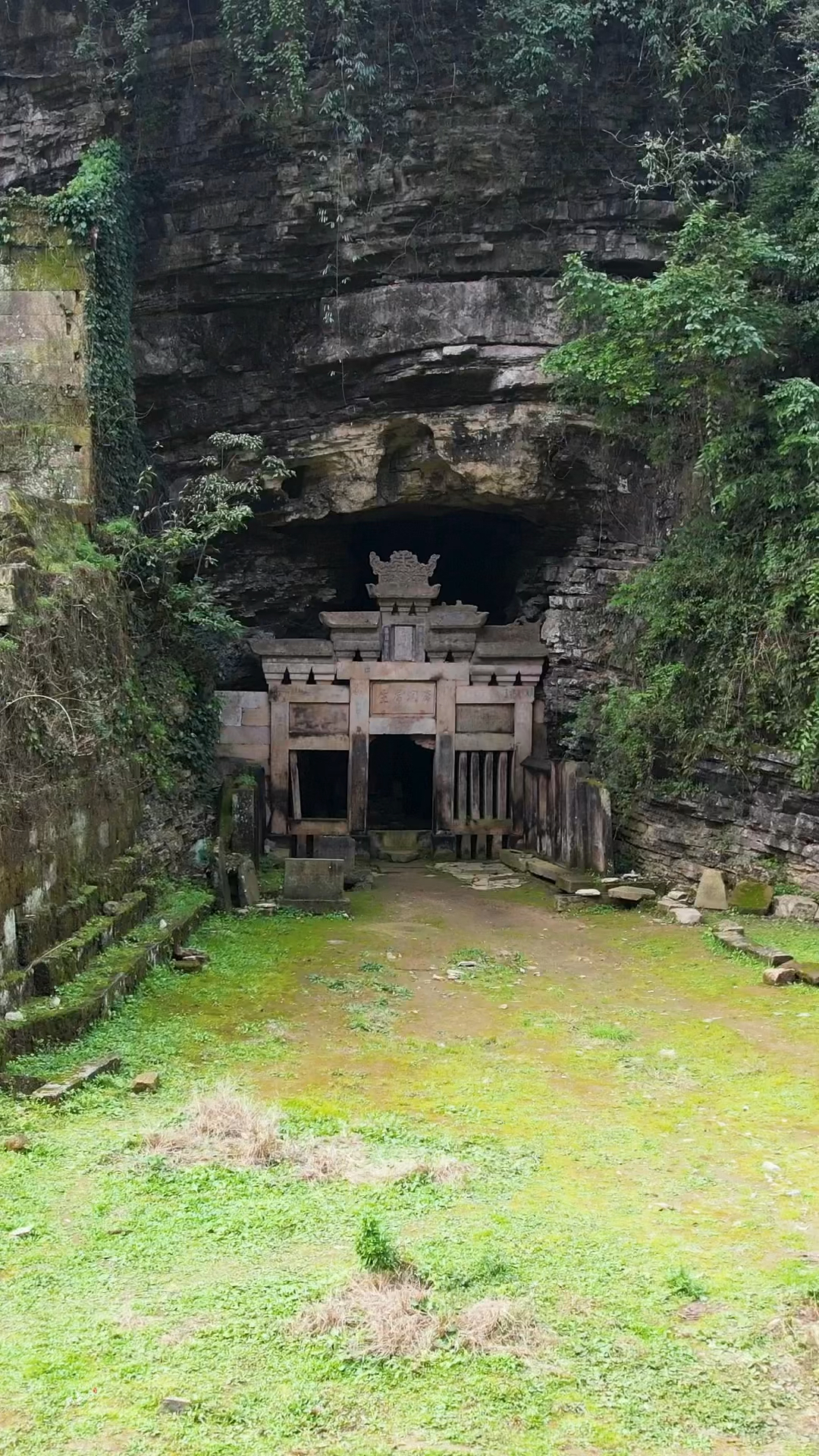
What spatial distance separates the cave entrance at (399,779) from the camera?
19625 mm

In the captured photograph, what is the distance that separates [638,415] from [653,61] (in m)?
4.91

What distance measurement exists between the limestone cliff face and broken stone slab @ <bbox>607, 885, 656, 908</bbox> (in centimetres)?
452

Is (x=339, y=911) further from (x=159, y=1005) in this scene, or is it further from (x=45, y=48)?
(x=45, y=48)

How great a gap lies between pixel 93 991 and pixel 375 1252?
13.4ft

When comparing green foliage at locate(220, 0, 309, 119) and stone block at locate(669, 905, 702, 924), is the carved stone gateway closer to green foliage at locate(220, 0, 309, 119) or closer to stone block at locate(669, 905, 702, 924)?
stone block at locate(669, 905, 702, 924)

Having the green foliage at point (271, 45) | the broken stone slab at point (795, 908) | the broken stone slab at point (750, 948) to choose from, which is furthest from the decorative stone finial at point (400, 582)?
the broken stone slab at point (750, 948)

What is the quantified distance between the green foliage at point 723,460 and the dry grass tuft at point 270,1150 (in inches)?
285

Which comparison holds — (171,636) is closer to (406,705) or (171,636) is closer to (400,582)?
(406,705)

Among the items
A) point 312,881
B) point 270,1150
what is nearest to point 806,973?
point 270,1150

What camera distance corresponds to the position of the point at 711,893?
11516mm

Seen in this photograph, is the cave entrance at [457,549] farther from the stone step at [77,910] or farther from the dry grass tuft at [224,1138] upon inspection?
the dry grass tuft at [224,1138]

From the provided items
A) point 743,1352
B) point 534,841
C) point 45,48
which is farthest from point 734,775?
point 45,48

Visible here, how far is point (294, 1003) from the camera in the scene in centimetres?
824

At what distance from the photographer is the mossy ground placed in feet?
10.6
